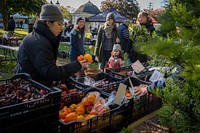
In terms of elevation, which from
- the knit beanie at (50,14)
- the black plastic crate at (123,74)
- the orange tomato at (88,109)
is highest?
the knit beanie at (50,14)

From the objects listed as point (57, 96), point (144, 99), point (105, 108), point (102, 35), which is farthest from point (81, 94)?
point (102, 35)

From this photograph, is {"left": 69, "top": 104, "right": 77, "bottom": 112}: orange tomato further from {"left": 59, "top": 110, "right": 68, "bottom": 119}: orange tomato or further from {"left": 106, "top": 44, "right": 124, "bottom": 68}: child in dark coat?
{"left": 106, "top": 44, "right": 124, "bottom": 68}: child in dark coat

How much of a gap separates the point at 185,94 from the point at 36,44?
1.27 metres

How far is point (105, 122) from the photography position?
1.83 metres

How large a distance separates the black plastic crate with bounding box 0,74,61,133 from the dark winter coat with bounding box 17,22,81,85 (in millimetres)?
279

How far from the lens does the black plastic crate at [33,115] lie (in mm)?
1244

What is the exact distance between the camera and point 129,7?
136ft

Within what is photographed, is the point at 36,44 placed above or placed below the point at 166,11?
below

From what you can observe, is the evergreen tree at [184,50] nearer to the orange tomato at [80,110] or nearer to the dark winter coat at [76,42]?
the orange tomato at [80,110]

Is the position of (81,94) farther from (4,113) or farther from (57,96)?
(4,113)

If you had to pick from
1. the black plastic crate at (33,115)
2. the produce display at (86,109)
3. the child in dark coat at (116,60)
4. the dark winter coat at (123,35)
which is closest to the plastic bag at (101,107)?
the produce display at (86,109)

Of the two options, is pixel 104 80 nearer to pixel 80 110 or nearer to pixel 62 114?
pixel 80 110

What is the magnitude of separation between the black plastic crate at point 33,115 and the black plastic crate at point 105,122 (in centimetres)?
13

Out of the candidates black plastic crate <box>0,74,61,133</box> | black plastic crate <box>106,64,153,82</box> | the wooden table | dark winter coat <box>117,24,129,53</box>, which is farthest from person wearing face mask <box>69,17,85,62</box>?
black plastic crate <box>0,74,61,133</box>
